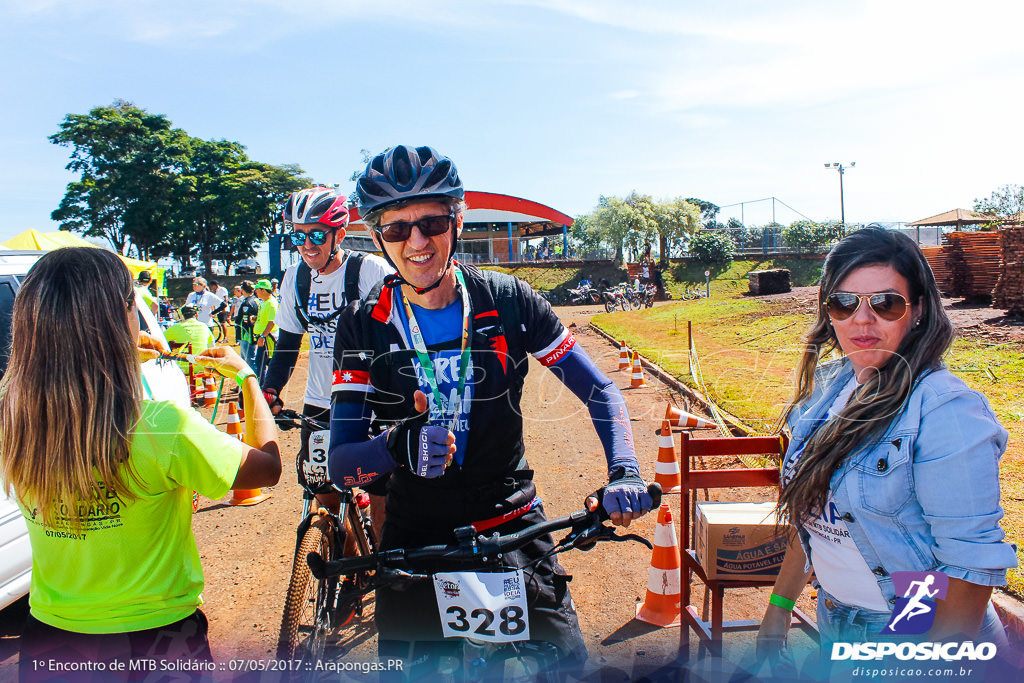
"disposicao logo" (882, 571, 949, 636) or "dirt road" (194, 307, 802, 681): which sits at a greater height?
"disposicao logo" (882, 571, 949, 636)

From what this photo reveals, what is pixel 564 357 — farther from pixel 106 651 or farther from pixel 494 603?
pixel 106 651

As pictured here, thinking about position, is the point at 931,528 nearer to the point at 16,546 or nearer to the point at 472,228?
→ the point at 16,546

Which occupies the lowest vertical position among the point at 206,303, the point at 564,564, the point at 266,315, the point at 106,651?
the point at 564,564

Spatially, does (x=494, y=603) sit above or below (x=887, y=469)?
below

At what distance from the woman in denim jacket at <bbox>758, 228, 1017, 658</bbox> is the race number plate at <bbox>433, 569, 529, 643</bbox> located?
992 mm

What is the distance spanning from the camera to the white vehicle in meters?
3.62

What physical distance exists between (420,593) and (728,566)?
67.0 inches

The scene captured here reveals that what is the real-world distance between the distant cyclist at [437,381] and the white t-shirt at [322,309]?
171 cm

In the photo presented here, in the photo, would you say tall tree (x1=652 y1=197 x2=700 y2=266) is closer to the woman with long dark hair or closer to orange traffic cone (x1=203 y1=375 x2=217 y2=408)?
orange traffic cone (x1=203 y1=375 x2=217 y2=408)

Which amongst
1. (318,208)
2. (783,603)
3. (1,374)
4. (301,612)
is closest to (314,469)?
(301,612)

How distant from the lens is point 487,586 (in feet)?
6.41

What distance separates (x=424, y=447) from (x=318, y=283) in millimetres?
2613

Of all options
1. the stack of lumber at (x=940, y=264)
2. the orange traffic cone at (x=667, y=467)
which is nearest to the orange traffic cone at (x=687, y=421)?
the orange traffic cone at (x=667, y=467)

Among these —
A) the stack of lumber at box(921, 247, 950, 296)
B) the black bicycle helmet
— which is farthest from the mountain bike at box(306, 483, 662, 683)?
the stack of lumber at box(921, 247, 950, 296)
